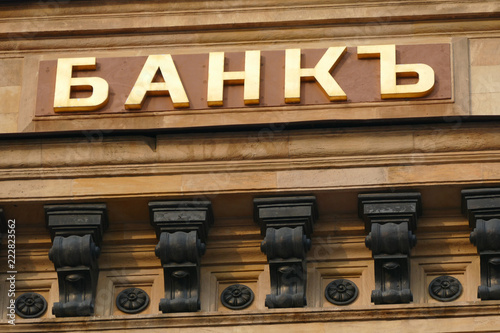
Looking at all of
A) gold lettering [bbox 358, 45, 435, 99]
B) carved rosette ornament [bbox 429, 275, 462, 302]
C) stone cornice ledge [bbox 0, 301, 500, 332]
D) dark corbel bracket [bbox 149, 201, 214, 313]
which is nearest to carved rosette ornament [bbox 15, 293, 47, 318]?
stone cornice ledge [bbox 0, 301, 500, 332]

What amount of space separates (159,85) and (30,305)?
120 inches

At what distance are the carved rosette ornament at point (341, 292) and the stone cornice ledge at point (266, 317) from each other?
1.90 ft

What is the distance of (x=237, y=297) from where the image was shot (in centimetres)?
2014

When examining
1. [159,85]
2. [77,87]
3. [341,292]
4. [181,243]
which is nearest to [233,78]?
[159,85]

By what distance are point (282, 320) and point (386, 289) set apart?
125 cm

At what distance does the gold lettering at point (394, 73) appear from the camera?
20.8 m

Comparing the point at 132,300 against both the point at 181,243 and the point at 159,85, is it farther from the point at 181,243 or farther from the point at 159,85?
the point at 159,85

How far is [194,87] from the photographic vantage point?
69.5ft

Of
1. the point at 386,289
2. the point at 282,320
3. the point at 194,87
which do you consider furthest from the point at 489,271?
the point at 194,87

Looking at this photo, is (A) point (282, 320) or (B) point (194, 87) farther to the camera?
(B) point (194, 87)

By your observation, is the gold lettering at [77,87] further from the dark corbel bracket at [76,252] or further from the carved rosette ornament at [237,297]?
the carved rosette ornament at [237,297]

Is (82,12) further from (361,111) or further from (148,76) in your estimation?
(361,111)

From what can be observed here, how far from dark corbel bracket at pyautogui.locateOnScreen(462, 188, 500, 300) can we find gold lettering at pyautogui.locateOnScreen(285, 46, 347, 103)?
2064 millimetres

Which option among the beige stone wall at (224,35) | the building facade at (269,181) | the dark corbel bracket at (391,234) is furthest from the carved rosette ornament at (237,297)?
the beige stone wall at (224,35)
